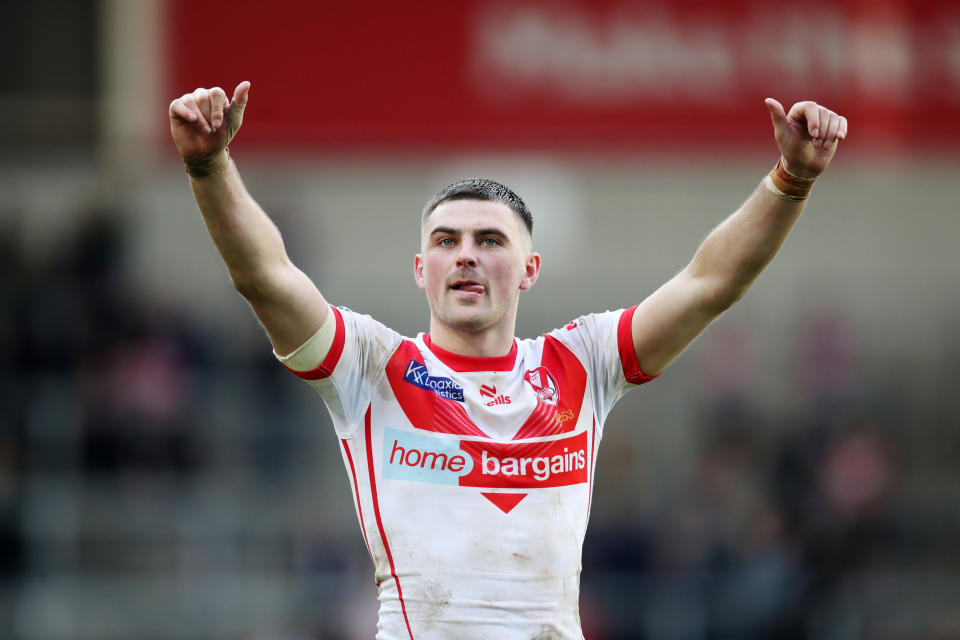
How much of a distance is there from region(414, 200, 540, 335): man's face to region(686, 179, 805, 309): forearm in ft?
2.45

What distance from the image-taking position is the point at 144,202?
16141mm

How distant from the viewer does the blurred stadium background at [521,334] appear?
12625 millimetres

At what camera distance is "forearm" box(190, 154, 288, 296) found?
193 inches

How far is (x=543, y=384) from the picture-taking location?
547 centimetres

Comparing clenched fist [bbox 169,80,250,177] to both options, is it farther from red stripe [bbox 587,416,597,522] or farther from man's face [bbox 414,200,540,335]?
red stripe [bbox 587,416,597,522]

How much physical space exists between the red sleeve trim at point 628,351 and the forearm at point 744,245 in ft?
1.15

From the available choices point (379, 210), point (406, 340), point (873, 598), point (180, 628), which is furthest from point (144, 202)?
point (406, 340)

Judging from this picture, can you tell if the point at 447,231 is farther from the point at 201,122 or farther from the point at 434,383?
the point at 201,122

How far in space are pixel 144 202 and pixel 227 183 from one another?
459 inches

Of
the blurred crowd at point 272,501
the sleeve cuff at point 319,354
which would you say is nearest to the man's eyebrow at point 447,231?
the sleeve cuff at point 319,354

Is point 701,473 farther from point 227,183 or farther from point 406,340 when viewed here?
point 227,183

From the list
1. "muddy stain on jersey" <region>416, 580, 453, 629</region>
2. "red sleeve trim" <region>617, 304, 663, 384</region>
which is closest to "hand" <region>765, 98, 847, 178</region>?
"red sleeve trim" <region>617, 304, 663, 384</region>

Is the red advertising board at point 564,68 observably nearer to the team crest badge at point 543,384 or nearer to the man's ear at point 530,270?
the man's ear at point 530,270

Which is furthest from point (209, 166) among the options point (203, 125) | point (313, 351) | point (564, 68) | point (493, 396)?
point (564, 68)
